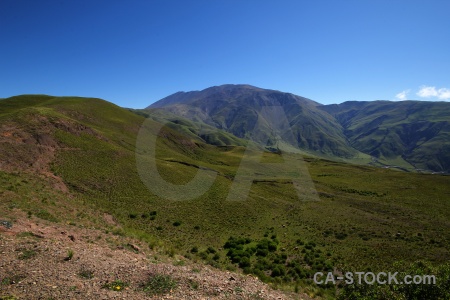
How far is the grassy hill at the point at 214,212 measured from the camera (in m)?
25.8

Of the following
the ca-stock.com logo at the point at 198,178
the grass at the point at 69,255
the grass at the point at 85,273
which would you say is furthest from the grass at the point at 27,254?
the ca-stock.com logo at the point at 198,178

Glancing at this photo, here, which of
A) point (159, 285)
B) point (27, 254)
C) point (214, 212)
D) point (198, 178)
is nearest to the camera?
point (159, 285)

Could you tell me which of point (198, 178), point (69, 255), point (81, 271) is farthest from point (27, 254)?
point (198, 178)

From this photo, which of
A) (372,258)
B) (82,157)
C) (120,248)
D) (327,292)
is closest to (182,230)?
(120,248)

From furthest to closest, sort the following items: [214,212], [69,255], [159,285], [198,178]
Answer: [198,178] < [214,212] < [69,255] < [159,285]

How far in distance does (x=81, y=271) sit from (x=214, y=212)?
27.2 m

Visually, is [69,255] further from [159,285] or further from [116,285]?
[159,285]

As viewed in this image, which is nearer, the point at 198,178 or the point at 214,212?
the point at 214,212

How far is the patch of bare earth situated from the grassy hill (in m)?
4.23

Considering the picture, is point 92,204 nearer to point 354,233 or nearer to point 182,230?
point 182,230

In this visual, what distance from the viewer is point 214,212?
131 ft

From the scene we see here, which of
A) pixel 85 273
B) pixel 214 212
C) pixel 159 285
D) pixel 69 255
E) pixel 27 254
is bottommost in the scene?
pixel 214 212

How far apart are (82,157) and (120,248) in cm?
3173

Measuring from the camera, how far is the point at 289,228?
3975cm
